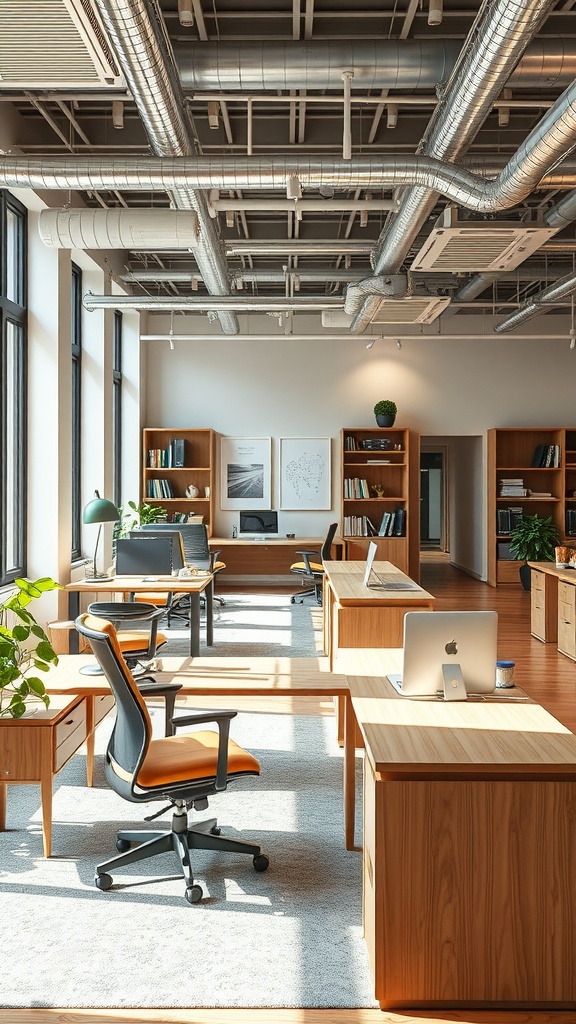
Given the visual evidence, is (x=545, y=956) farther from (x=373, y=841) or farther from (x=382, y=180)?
(x=382, y=180)

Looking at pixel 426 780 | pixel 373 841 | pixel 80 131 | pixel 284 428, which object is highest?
pixel 80 131

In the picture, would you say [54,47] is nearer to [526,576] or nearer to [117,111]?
[117,111]

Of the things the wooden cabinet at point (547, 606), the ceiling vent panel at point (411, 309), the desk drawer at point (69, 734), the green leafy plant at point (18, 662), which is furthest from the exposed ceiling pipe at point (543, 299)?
the green leafy plant at point (18, 662)

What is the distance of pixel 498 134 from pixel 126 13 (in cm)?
410

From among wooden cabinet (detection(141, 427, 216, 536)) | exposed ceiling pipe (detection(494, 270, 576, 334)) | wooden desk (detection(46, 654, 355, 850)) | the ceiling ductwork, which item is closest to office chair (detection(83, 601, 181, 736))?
wooden desk (detection(46, 654, 355, 850))

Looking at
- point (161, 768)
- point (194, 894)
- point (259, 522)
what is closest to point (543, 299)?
point (259, 522)

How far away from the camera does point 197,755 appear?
143 inches

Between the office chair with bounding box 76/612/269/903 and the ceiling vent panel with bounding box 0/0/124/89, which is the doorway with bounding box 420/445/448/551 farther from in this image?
the office chair with bounding box 76/612/269/903

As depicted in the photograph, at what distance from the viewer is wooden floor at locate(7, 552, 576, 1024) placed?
8.69 feet

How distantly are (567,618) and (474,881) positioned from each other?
5755 mm

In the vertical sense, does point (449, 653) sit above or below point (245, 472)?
below

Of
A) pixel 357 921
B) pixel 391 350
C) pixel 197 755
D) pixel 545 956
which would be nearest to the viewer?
pixel 545 956

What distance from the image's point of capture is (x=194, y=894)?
337 centimetres

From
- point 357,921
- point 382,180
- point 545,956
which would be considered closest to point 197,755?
point 357,921
